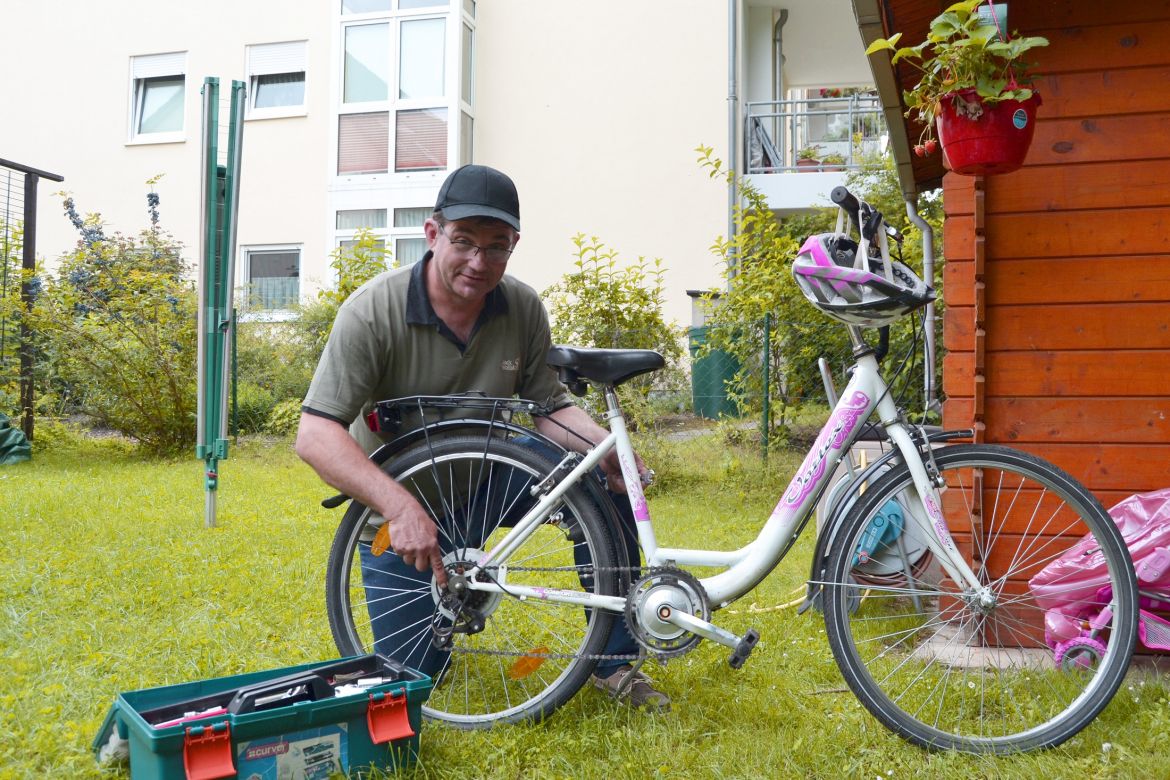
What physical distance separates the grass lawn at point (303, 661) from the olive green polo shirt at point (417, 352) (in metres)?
0.89

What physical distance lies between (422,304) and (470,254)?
0.65 feet

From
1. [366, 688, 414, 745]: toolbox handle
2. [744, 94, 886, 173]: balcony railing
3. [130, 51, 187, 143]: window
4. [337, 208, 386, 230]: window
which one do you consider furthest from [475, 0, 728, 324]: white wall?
[366, 688, 414, 745]: toolbox handle

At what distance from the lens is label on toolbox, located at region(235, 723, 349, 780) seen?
211 centimetres

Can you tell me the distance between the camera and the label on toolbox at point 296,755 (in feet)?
6.93

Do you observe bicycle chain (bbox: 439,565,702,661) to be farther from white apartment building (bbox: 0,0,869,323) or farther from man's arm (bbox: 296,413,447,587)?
white apartment building (bbox: 0,0,869,323)

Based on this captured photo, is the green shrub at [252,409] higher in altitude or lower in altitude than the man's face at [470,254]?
lower

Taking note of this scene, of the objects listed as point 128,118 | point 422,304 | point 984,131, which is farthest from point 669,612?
point 128,118

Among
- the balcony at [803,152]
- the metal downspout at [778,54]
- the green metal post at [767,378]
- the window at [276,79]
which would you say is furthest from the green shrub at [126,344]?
the metal downspout at [778,54]

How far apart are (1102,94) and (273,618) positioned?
10.6 ft

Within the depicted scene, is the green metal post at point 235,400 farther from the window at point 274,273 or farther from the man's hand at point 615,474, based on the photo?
the man's hand at point 615,474

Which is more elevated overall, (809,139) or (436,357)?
(809,139)

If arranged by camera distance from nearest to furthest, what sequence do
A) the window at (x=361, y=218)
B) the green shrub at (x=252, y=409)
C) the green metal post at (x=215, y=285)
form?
the green metal post at (x=215, y=285)
the green shrub at (x=252, y=409)
the window at (x=361, y=218)

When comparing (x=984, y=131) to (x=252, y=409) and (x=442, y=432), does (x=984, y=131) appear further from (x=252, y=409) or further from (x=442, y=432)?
(x=252, y=409)

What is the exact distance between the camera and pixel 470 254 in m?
2.71
